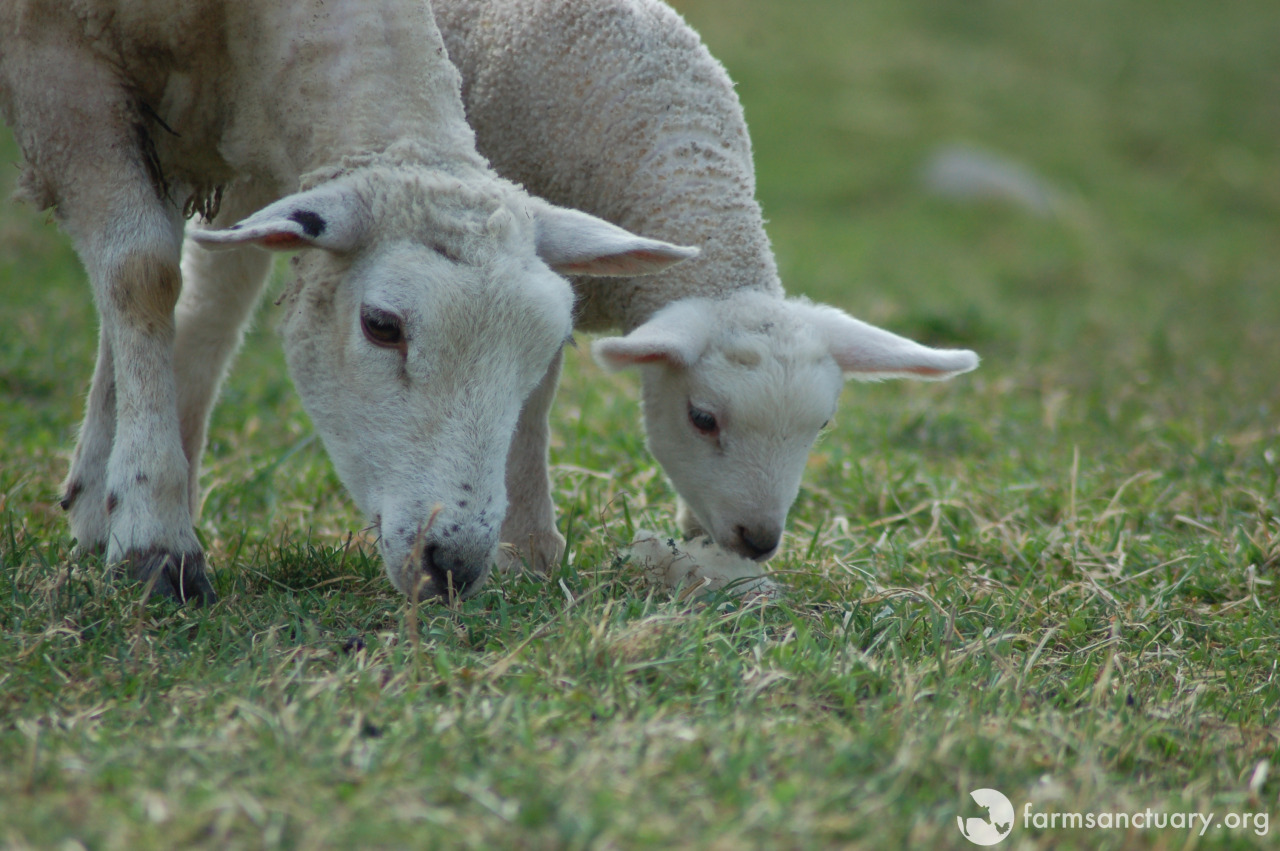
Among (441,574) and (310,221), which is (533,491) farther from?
(310,221)

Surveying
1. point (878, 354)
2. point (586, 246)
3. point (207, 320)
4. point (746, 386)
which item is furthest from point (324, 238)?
point (878, 354)

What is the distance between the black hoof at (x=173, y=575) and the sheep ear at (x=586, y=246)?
44.9 inches

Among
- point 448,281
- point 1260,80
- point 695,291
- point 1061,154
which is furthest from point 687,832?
point 1260,80

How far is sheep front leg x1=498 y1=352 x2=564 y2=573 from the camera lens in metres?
3.46

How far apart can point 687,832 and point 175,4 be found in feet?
7.93

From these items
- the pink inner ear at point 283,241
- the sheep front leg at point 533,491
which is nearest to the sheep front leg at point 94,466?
the pink inner ear at point 283,241

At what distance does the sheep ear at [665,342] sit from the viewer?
3152 mm

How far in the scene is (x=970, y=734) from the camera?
6.84ft

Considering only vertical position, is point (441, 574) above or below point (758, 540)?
above

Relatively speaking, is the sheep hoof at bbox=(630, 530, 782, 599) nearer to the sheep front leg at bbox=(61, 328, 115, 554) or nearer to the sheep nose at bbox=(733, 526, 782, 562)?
the sheep nose at bbox=(733, 526, 782, 562)

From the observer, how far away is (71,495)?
3.16 meters

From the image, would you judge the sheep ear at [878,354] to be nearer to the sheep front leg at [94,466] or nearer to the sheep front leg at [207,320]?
the sheep front leg at [207,320]

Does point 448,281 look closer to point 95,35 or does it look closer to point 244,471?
point 95,35

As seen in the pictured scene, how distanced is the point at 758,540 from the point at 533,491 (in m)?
0.74
